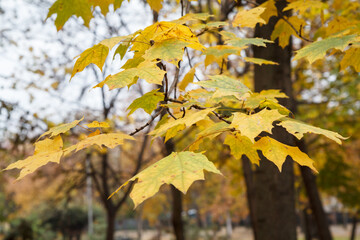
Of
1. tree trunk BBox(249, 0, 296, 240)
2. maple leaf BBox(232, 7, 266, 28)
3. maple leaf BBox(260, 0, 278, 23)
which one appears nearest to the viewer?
maple leaf BBox(232, 7, 266, 28)

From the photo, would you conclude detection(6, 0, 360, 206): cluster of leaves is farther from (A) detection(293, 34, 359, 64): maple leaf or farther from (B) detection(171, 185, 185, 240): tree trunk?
(B) detection(171, 185, 185, 240): tree trunk

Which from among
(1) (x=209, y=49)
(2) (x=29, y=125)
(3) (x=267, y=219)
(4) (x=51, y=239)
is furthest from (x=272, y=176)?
(4) (x=51, y=239)

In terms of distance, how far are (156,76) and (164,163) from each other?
1.31 ft

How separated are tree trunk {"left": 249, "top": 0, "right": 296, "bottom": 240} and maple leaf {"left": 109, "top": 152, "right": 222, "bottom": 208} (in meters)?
2.24

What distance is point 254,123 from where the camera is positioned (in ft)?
4.34

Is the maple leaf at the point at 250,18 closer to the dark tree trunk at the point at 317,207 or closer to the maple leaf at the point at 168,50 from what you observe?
the maple leaf at the point at 168,50

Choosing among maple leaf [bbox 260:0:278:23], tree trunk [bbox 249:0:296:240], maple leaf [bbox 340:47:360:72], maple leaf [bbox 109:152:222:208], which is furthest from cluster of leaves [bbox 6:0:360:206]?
tree trunk [bbox 249:0:296:240]

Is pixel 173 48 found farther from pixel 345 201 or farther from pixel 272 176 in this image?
pixel 345 201

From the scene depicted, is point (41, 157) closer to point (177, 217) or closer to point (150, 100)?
point (150, 100)

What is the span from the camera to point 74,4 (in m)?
2.04

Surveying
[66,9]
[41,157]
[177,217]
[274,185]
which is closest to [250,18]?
[66,9]

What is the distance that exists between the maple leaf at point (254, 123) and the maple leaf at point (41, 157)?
860mm

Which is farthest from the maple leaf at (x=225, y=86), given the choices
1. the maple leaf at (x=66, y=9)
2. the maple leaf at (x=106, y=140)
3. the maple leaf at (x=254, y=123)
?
the maple leaf at (x=66, y=9)

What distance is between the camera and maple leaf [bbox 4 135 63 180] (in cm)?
148
